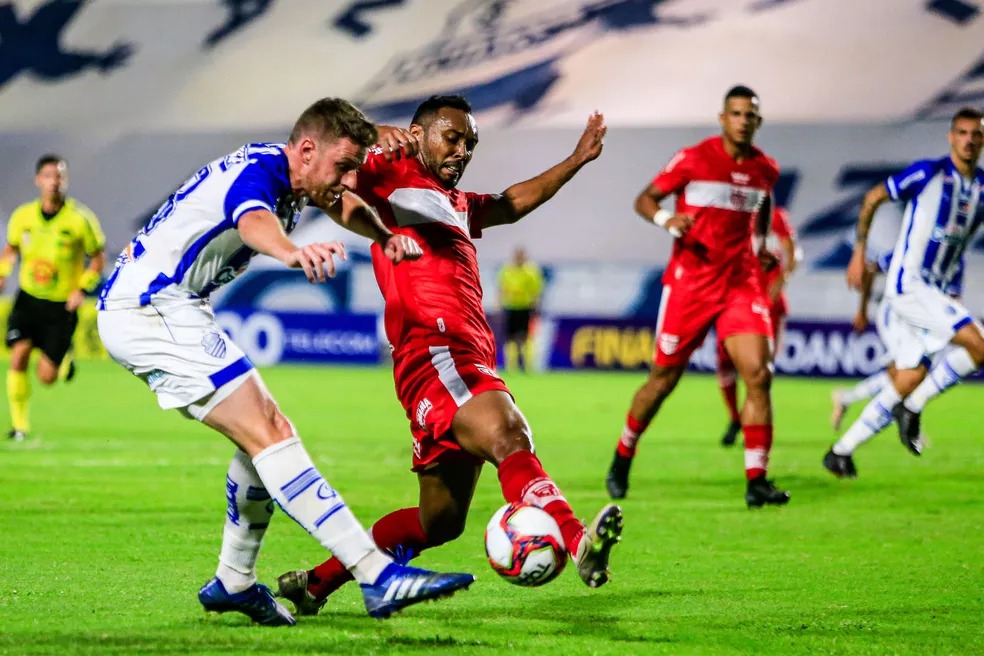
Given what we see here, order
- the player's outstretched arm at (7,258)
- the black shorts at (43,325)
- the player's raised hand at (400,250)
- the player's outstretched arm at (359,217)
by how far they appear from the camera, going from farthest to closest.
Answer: the player's outstretched arm at (7,258)
the black shorts at (43,325)
the player's outstretched arm at (359,217)
the player's raised hand at (400,250)

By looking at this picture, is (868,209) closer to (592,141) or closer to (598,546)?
(592,141)

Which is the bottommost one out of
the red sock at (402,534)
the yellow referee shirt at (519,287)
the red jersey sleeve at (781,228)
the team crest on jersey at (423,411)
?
the yellow referee shirt at (519,287)

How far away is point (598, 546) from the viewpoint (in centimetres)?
461

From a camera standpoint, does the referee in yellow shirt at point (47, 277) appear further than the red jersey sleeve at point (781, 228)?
No

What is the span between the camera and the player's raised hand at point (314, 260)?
420 cm

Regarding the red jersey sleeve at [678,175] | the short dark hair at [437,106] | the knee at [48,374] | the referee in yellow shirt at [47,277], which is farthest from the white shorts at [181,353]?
the knee at [48,374]

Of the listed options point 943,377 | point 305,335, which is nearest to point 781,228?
point 943,377

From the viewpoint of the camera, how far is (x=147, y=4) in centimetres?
3756

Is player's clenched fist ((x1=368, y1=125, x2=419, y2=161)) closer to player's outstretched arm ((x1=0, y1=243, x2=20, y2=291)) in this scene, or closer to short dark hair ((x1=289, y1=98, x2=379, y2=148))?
short dark hair ((x1=289, y1=98, x2=379, y2=148))

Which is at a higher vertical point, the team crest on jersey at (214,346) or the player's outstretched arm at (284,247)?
the player's outstretched arm at (284,247)

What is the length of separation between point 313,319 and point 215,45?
1293 centimetres

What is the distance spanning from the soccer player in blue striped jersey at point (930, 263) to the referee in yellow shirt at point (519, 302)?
52.6 feet

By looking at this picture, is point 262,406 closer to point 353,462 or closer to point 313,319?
point 353,462

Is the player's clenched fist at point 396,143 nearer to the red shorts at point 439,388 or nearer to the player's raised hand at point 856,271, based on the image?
the red shorts at point 439,388
